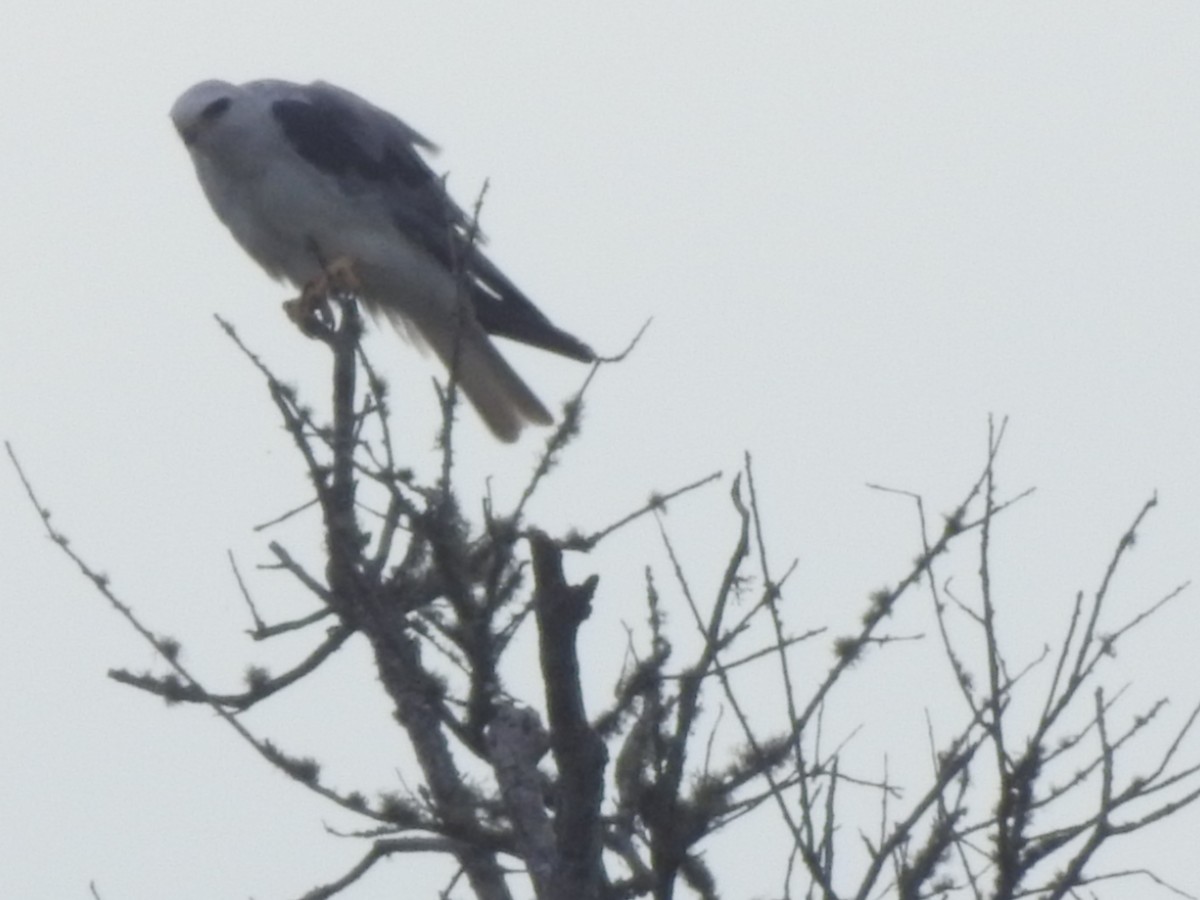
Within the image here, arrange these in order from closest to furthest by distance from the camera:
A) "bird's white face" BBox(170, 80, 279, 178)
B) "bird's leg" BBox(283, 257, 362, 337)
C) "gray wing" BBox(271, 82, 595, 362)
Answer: "bird's leg" BBox(283, 257, 362, 337) < "bird's white face" BBox(170, 80, 279, 178) < "gray wing" BBox(271, 82, 595, 362)

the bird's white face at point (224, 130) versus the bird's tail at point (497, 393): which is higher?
the bird's white face at point (224, 130)

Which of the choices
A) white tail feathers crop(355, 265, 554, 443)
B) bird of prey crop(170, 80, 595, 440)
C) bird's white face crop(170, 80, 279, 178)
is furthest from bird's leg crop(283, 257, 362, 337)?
bird's white face crop(170, 80, 279, 178)

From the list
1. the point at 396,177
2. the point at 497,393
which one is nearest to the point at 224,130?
the point at 396,177

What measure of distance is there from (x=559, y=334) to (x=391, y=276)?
61 centimetres

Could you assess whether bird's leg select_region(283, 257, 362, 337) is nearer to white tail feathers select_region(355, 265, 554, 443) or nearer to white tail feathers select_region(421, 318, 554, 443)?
white tail feathers select_region(355, 265, 554, 443)

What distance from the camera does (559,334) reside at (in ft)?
23.0

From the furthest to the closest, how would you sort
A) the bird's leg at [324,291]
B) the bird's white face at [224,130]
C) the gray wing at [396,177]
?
the gray wing at [396,177]
the bird's white face at [224,130]
the bird's leg at [324,291]

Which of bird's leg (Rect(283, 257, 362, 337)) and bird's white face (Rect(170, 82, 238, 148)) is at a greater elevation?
Result: bird's white face (Rect(170, 82, 238, 148))

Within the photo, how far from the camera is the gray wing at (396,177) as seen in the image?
711 centimetres

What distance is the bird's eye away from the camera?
705cm

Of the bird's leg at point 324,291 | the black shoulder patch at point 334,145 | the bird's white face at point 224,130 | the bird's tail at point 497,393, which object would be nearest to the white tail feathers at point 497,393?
the bird's tail at point 497,393

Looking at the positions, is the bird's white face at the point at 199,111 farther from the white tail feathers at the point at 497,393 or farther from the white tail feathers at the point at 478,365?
the white tail feathers at the point at 497,393

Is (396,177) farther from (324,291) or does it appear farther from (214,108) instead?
(324,291)

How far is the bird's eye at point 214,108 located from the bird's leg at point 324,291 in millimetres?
607
